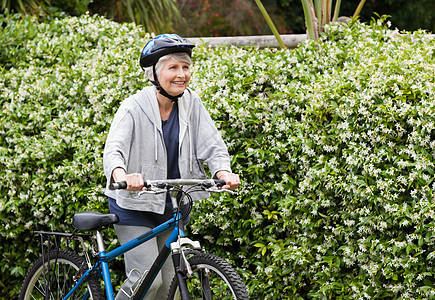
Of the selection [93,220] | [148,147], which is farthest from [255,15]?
[93,220]

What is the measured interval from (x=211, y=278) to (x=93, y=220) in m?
0.78

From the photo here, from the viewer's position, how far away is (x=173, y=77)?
3.24m

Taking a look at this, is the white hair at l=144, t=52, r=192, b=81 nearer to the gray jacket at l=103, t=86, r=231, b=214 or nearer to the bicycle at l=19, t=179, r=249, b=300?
the gray jacket at l=103, t=86, r=231, b=214

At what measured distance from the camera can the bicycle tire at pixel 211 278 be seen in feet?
9.20

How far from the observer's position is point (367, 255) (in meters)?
3.73

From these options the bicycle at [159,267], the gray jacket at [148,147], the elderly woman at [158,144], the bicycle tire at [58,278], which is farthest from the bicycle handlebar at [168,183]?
the bicycle tire at [58,278]

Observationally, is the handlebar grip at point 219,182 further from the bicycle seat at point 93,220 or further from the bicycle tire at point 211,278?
the bicycle seat at point 93,220

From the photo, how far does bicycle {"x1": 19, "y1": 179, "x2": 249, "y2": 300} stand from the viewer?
2910mm

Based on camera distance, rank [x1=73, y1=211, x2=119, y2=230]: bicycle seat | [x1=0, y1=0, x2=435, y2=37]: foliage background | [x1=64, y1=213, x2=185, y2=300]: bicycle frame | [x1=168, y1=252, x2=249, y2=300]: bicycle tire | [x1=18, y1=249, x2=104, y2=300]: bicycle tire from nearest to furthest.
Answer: [x1=168, y1=252, x2=249, y2=300]: bicycle tire → [x1=64, y1=213, x2=185, y2=300]: bicycle frame → [x1=73, y1=211, x2=119, y2=230]: bicycle seat → [x1=18, y1=249, x2=104, y2=300]: bicycle tire → [x1=0, y1=0, x2=435, y2=37]: foliage background

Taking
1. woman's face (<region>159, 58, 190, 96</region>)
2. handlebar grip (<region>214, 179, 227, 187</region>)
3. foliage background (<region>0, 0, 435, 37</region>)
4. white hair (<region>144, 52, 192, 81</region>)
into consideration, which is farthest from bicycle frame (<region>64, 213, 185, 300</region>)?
foliage background (<region>0, 0, 435, 37</region>)

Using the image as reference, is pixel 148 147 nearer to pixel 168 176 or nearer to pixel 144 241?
pixel 168 176

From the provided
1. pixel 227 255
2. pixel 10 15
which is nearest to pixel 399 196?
pixel 227 255

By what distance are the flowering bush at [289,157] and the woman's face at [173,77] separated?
1.12m

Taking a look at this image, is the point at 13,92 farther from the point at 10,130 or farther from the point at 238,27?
the point at 238,27
